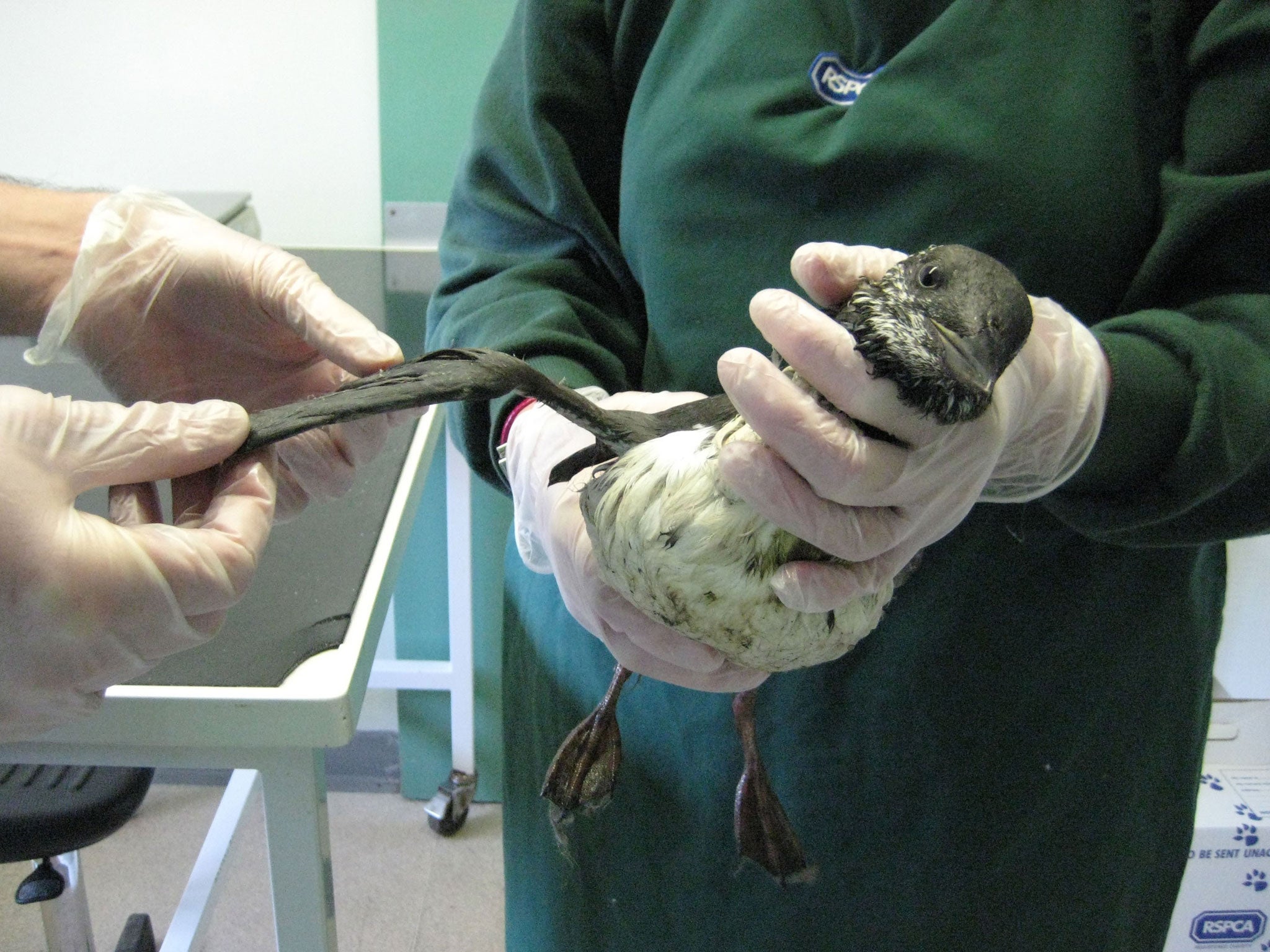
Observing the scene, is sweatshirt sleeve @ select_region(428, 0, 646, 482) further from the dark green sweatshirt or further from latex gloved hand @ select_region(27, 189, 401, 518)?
latex gloved hand @ select_region(27, 189, 401, 518)

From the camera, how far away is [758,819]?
1.14 meters

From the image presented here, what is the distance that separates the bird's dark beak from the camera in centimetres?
72

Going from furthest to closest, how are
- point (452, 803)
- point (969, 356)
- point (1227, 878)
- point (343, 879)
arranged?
point (452, 803) < point (343, 879) < point (1227, 878) < point (969, 356)

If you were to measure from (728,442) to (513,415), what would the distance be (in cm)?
44

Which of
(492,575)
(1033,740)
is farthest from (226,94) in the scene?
(1033,740)

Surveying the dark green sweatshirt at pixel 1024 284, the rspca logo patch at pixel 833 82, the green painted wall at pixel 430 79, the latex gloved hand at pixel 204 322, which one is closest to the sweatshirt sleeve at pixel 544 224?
the dark green sweatshirt at pixel 1024 284

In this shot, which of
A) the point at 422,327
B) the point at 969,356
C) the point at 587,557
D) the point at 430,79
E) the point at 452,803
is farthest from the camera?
the point at 452,803

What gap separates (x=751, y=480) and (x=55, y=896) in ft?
5.43

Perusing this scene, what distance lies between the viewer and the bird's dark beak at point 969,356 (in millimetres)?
716

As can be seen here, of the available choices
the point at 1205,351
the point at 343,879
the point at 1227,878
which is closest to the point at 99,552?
the point at 1205,351

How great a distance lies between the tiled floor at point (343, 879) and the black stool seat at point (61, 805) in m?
0.84

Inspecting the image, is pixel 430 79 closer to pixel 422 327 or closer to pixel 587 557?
pixel 422 327

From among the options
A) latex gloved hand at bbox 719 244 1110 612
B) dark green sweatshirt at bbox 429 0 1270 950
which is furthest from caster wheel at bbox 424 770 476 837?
latex gloved hand at bbox 719 244 1110 612

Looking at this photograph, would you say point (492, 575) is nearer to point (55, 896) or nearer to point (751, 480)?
point (55, 896)
